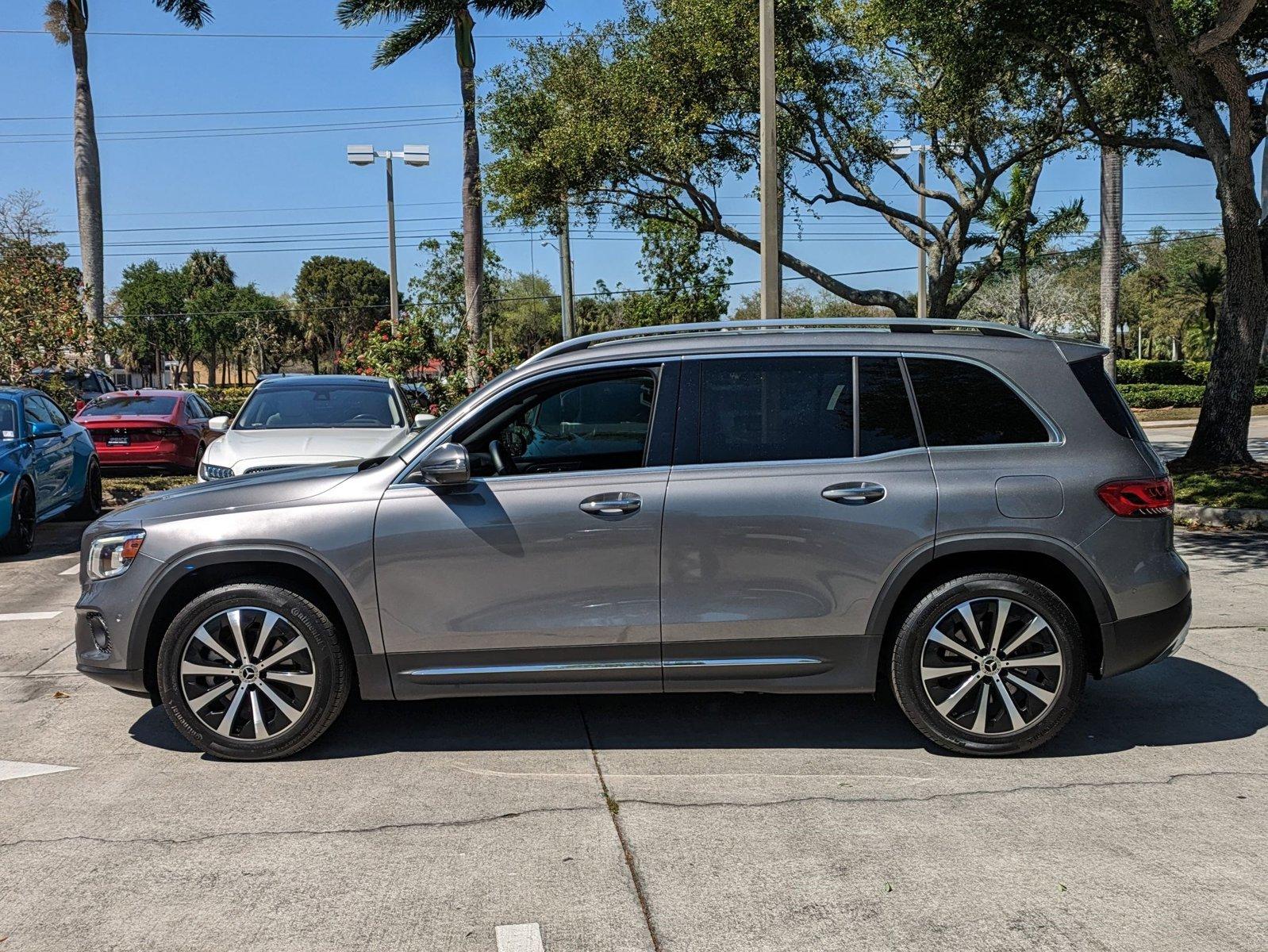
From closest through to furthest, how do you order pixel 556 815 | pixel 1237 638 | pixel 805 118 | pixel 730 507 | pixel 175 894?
1. pixel 175 894
2. pixel 556 815
3. pixel 730 507
4. pixel 1237 638
5. pixel 805 118

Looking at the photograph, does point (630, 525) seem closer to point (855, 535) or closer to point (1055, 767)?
point (855, 535)

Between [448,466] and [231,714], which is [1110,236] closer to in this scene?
[448,466]

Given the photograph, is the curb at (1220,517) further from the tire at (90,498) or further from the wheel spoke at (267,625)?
the tire at (90,498)

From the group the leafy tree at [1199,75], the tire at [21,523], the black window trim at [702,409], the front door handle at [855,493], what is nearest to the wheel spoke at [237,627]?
the black window trim at [702,409]

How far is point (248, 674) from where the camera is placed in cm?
503

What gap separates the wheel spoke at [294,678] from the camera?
5023mm

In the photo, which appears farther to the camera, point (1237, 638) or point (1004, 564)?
point (1237, 638)

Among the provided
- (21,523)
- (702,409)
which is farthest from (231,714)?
(21,523)

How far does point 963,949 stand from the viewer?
3.43 m

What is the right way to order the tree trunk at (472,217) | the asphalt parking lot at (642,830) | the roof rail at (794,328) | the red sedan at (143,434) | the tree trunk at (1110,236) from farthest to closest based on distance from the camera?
the tree trunk at (1110,236)
the tree trunk at (472,217)
the red sedan at (143,434)
the roof rail at (794,328)
the asphalt parking lot at (642,830)

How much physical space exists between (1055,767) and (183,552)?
3801mm

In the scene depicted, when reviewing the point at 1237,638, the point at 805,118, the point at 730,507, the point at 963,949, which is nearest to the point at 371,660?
the point at 730,507

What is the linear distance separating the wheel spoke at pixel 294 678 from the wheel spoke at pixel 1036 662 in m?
2.92

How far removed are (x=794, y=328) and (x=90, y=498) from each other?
10077 millimetres
